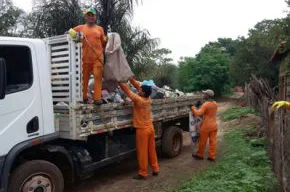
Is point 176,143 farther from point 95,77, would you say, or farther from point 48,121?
point 48,121

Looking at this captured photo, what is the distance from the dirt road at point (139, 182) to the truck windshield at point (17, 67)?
249cm

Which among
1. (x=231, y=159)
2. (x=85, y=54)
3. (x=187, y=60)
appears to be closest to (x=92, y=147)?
(x=85, y=54)

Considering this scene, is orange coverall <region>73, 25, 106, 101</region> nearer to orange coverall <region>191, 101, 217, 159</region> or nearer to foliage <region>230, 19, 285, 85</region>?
orange coverall <region>191, 101, 217, 159</region>

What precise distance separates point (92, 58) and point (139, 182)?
2524 mm

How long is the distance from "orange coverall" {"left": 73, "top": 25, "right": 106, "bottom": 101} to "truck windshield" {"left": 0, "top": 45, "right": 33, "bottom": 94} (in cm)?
112

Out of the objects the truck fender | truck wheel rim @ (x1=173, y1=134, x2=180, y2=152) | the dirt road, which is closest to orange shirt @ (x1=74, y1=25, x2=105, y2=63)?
the truck fender

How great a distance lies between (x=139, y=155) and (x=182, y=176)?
101 centimetres

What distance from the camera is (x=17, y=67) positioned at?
18.3 feet

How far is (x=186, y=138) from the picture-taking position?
1275 cm

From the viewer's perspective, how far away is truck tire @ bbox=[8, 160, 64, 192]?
17.9 ft

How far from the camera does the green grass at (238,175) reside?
652 centimetres

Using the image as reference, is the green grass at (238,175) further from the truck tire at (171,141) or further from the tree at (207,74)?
the tree at (207,74)

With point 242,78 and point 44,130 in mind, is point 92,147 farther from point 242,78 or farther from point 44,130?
point 242,78

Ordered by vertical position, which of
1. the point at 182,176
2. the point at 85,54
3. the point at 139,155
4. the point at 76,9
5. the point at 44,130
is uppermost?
the point at 76,9
